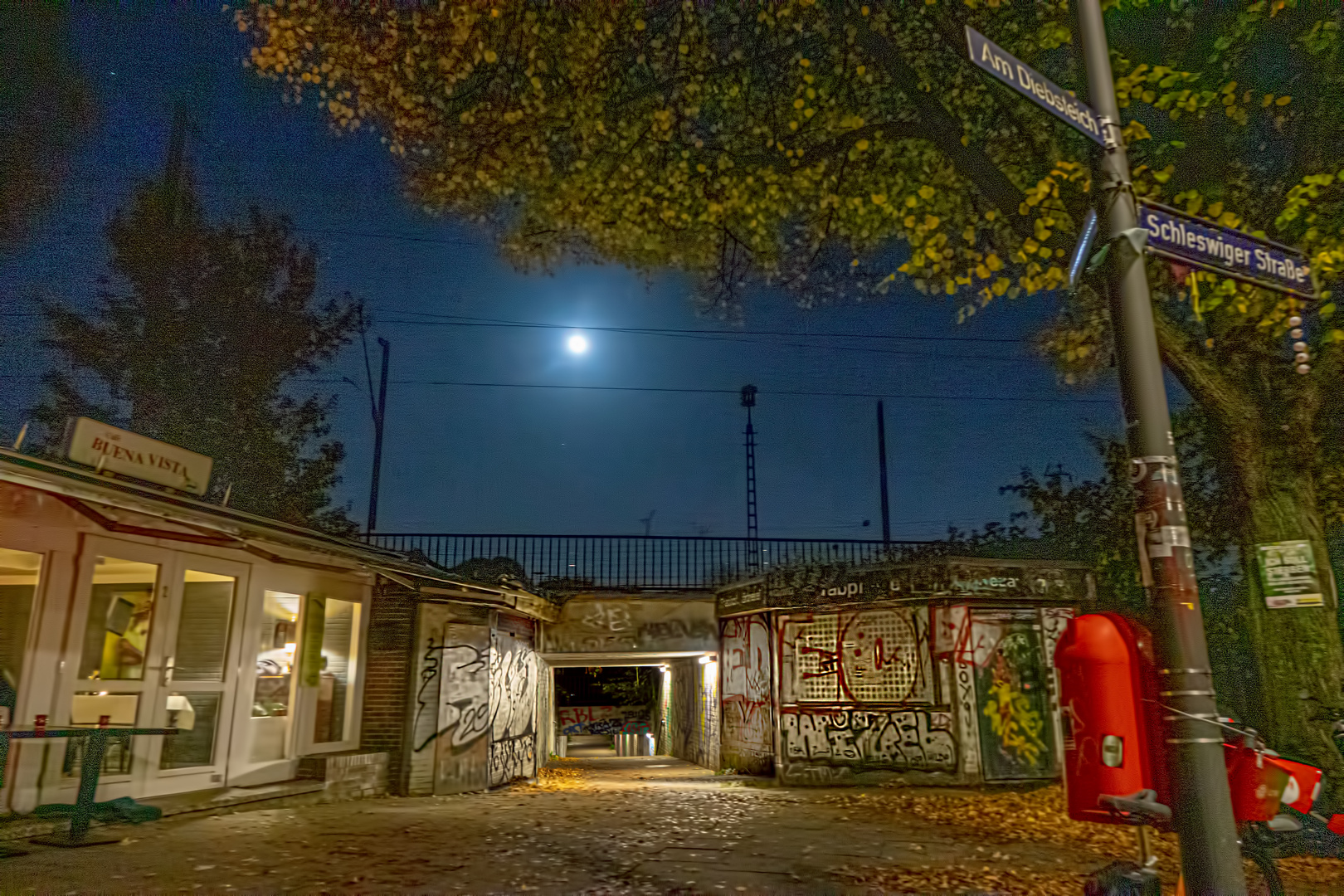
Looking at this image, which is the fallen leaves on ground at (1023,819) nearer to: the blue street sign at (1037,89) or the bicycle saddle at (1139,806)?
the bicycle saddle at (1139,806)

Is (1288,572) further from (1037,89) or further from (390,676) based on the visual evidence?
(390,676)

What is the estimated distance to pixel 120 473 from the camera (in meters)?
9.11

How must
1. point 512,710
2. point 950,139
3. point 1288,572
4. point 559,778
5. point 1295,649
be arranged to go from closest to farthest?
point 1288,572 < point 1295,649 < point 950,139 < point 512,710 < point 559,778

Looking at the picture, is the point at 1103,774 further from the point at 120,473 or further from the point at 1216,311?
the point at 120,473

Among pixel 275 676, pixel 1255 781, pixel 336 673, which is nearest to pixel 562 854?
pixel 1255 781

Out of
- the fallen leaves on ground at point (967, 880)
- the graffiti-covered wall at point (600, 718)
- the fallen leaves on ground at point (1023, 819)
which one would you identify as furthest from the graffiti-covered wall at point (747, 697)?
the graffiti-covered wall at point (600, 718)

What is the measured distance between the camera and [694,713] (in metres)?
19.5

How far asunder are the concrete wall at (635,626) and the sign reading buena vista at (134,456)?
7676 millimetres

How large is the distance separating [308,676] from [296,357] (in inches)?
493

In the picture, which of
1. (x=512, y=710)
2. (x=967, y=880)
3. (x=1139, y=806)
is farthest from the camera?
(x=512, y=710)

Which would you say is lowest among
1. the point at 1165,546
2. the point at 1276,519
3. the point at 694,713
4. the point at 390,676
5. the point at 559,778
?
the point at 559,778

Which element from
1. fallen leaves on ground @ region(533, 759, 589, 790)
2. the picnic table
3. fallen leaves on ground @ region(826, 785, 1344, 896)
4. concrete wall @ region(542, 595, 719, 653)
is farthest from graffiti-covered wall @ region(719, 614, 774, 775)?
the picnic table

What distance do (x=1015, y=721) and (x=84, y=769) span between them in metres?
11.3

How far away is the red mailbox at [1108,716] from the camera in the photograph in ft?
14.8
